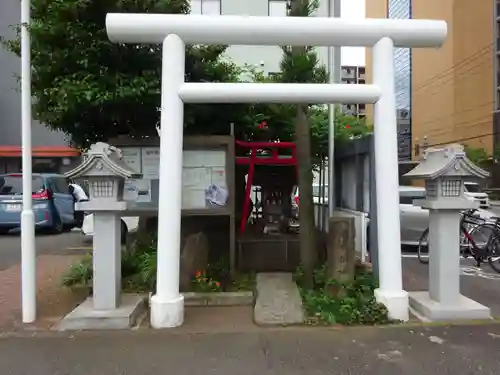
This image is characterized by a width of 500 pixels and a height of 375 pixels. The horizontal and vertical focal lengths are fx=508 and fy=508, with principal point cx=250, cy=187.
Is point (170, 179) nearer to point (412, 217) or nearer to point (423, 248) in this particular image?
point (423, 248)

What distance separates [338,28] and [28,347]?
4738 millimetres

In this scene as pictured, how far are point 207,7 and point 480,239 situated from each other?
16163 millimetres

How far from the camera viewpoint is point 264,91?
18.9 ft

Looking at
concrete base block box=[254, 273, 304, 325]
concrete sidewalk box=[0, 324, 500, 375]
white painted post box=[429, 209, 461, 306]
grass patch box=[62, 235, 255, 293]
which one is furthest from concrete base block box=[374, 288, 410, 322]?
grass patch box=[62, 235, 255, 293]

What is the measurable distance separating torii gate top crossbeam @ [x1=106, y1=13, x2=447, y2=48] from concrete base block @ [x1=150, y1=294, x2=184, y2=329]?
2943 millimetres

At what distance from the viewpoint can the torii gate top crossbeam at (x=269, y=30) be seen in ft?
18.6

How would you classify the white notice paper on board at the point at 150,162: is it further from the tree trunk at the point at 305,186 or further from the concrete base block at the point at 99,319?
the concrete base block at the point at 99,319

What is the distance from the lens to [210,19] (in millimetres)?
5762

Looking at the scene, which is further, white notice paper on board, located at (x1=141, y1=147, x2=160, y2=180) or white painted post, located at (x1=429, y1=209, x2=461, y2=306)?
white notice paper on board, located at (x1=141, y1=147, x2=160, y2=180)

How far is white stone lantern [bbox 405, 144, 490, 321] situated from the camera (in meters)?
5.79

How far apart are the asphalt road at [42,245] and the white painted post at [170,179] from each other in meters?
5.11

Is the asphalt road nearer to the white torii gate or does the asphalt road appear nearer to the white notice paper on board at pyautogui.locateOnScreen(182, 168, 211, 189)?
the white notice paper on board at pyautogui.locateOnScreen(182, 168, 211, 189)

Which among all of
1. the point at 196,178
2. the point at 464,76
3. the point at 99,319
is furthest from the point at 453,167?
the point at 464,76

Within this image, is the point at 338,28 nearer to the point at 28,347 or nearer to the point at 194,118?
the point at 194,118
